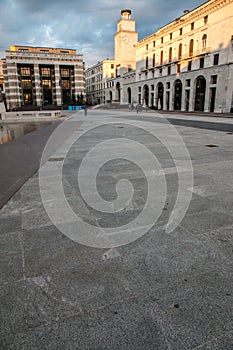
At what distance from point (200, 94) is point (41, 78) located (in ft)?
185

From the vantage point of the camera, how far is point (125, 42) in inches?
3472

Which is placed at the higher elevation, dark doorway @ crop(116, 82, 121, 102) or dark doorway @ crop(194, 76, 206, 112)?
dark doorway @ crop(116, 82, 121, 102)

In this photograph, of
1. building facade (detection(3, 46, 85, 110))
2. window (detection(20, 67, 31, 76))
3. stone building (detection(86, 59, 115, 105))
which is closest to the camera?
building facade (detection(3, 46, 85, 110))

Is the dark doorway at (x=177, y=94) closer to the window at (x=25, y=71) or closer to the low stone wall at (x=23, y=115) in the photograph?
the low stone wall at (x=23, y=115)

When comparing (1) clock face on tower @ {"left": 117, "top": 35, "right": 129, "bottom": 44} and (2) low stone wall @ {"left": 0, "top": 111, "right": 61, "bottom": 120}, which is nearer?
(2) low stone wall @ {"left": 0, "top": 111, "right": 61, "bottom": 120}

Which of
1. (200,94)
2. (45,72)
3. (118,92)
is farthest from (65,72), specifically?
(200,94)

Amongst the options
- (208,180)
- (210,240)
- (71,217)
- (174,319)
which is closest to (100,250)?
(71,217)

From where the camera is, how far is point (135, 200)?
503 centimetres

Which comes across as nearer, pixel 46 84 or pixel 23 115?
pixel 23 115

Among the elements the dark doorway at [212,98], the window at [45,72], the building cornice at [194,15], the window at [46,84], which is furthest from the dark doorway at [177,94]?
the window at [45,72]

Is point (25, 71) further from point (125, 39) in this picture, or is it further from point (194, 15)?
point (194, 15)

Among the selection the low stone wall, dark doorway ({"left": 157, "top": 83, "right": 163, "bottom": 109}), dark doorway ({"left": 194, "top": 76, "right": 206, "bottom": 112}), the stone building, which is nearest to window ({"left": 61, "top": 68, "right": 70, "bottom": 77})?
the stone building

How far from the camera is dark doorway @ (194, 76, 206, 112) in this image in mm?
46031

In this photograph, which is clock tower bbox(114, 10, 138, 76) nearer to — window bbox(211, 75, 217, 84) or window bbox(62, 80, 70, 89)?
window bbox(62, 80, 70, 89)
